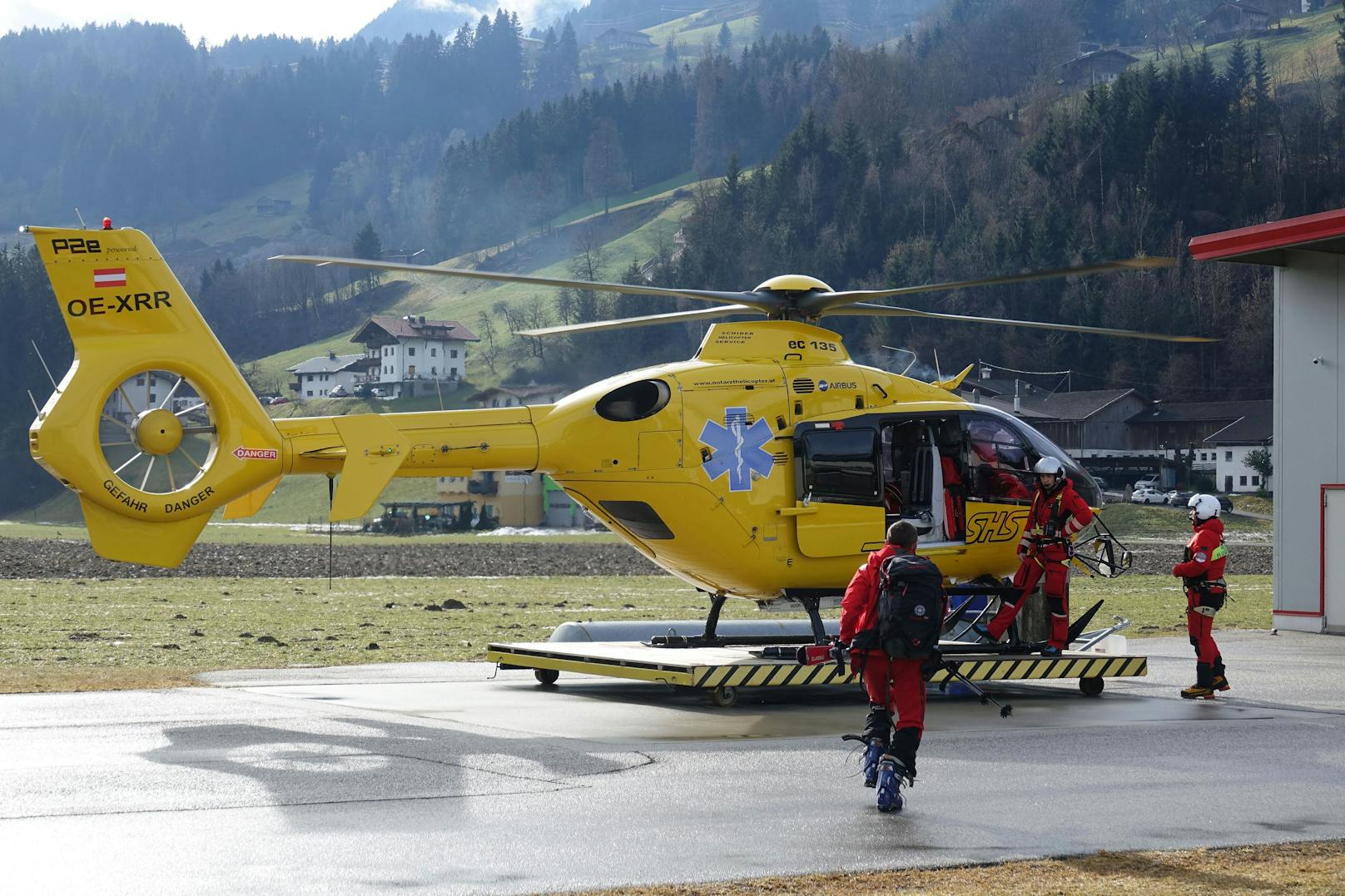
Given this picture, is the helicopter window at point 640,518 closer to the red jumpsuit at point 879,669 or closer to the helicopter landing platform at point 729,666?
the helicopter landing platform at point 729,666

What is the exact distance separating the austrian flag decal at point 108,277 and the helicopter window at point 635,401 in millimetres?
5010

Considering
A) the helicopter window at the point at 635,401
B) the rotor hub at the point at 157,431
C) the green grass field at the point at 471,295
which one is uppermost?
the green grass field at the point at 471,295

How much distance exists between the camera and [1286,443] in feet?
84.3

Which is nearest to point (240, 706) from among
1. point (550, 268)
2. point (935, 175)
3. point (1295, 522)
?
point (1295, 522)

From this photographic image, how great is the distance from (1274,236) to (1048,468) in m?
11.2

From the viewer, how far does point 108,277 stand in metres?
13.4

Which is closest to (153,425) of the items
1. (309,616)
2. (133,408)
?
(133,408)

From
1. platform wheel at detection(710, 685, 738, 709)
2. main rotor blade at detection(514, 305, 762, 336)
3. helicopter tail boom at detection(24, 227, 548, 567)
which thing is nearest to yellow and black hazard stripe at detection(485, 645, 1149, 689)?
platform wheel at detection(710, 685, 738, 709)

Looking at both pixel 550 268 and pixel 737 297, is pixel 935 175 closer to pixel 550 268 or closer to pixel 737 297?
pixel 550 268

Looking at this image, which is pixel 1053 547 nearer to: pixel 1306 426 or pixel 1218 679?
pixel 1218 679

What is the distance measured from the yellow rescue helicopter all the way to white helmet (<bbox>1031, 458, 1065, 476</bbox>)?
32 centimetres

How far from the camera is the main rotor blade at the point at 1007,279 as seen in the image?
1335 centimetres

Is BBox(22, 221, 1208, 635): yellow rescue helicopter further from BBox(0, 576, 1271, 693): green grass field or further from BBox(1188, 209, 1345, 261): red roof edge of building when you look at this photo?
BBox(1188, 209, 1345, 261): red roof edge of building

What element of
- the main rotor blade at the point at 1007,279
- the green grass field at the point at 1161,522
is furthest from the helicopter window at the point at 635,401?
the green grass field at the point at 1161,522
